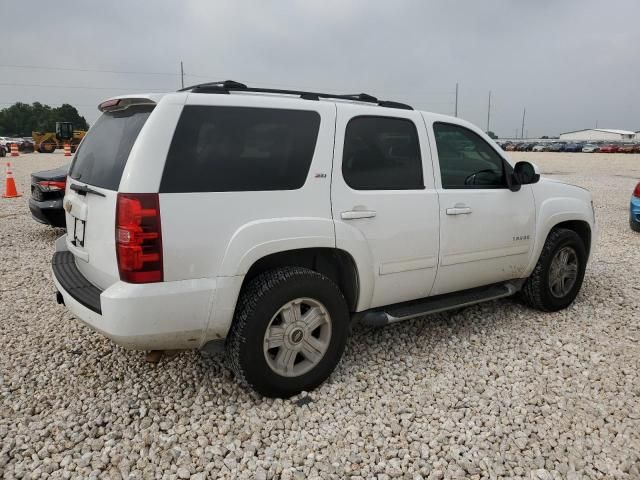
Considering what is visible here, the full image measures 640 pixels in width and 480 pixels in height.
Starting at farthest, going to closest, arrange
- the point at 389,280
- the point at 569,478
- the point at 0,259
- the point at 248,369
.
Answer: the point at 0,259
the point at 389,280
the point at 248,369
the point at 569,478

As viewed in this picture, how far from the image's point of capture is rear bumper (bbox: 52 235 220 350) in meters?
2.58

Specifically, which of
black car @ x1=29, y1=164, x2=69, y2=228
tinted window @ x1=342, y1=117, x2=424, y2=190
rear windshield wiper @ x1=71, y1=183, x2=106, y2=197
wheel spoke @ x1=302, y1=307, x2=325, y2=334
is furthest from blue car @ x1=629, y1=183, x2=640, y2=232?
black car @ x1=29, y1=164, x2=69, y2=228

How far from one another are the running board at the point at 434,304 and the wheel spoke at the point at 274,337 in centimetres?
66

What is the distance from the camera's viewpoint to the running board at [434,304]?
344 centimetres

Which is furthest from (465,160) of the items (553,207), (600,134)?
(600,134)

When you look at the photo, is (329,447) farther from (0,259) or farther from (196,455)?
(0,259)

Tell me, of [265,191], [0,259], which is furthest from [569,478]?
[0,259]

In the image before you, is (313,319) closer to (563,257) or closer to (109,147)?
(109,147)

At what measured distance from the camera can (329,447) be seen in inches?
107

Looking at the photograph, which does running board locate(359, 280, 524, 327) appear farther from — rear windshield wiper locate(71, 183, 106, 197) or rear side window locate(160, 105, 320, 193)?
rear windshield wiper locate(71, 183, 106, 197)

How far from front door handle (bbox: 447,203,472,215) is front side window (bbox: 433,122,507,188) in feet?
0.52

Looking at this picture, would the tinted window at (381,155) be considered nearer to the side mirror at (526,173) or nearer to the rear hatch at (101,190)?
the side mirror at (526,173)

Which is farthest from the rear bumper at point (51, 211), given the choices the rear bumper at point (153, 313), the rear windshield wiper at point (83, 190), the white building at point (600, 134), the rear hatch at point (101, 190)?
the white building at point (600, 134)

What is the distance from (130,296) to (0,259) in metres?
5.04
